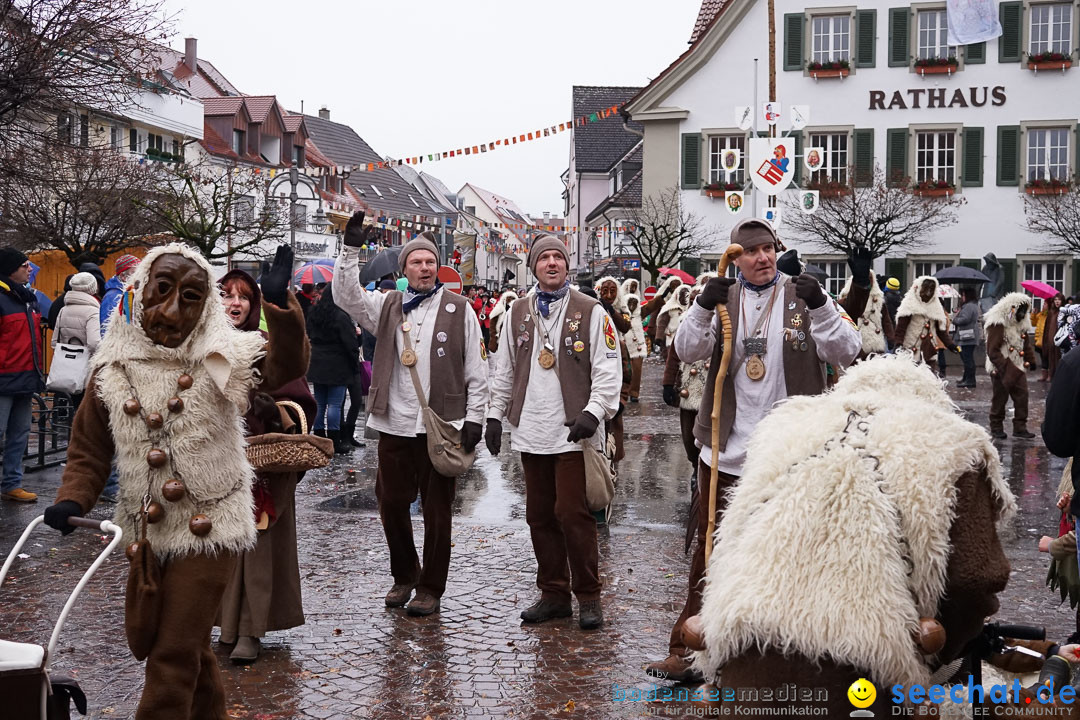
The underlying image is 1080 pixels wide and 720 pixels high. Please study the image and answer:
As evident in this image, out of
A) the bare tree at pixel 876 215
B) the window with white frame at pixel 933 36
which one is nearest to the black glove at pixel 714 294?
the bare tree at pixel 876 215

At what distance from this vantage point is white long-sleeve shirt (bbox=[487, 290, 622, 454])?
20.2 ft

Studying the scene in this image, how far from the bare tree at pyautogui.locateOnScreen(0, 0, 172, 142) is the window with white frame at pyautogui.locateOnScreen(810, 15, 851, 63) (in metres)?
23.0

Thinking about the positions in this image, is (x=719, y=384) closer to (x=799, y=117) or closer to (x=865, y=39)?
(x=799, y=117)

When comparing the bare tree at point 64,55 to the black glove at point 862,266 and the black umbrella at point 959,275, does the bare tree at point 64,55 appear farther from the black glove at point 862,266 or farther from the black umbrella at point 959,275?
the black umbrella at point 959,275

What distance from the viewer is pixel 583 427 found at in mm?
5941

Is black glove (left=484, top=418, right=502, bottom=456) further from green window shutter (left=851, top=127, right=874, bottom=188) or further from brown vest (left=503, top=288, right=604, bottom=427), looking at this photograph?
green window shutter (left=851, top=127, right=874, bottom=188)

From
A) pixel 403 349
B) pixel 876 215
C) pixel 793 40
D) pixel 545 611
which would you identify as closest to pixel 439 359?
pixel 403 349

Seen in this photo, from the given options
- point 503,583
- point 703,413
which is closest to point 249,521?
point 703,413

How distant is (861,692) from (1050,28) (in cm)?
3249

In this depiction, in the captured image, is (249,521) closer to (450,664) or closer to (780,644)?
(450,664)

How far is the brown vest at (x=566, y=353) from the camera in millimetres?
6207

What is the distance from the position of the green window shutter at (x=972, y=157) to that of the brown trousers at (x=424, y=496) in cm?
2827

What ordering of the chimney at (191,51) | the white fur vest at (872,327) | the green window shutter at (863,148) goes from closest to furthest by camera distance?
the white fur vest at (872,327)
the green window shutter at (863,148)
the chimney at (191,51)

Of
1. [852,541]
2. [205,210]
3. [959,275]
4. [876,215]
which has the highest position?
Result: [205,210]
